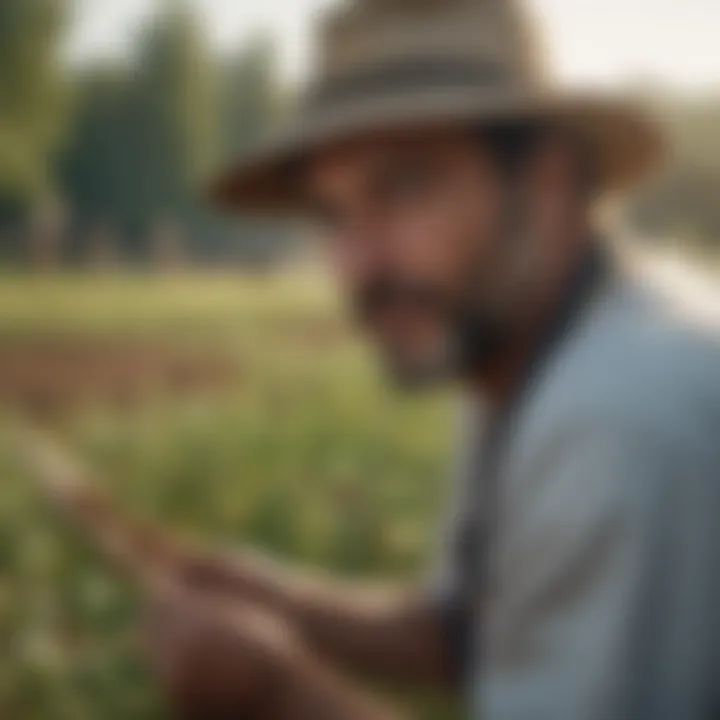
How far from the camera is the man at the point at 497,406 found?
2.39 feet

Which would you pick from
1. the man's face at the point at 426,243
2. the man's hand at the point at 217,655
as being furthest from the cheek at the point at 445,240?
the man's hand at the point at 217,655

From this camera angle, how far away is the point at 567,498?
73cm

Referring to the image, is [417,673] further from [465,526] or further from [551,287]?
[551,287]

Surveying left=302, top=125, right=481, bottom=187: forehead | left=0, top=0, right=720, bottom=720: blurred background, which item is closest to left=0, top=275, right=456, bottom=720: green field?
left=0, top=0, right=720, bottom=720: blurred background

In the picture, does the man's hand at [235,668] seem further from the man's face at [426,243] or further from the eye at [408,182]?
the eye at [408,182]

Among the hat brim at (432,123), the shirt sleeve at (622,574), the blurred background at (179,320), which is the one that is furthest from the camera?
the blurred background at (179,320)

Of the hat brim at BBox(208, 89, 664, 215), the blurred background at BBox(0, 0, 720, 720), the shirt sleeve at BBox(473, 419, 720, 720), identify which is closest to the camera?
the shirt sleeve at BBox(473, 419, 720, 720)

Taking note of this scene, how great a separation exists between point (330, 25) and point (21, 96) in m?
0.26

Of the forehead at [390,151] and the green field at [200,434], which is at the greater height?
the forehead at [390,151]

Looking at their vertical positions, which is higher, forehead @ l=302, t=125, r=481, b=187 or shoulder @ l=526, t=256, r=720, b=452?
forehead @ l=302, t=125, r=481, b=187

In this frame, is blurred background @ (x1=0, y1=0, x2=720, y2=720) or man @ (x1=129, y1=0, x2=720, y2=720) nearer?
man @ (x1=129, y1=0, x2=720, y2=720)

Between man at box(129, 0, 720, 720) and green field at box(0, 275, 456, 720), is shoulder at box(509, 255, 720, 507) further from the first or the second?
green field at box(0, 275, 456, 720)

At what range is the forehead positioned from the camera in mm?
869

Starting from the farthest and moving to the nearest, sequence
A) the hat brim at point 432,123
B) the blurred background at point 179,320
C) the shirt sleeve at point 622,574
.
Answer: the blurred background at point 179,320, the hat brim at point 432,123, the shirt sleeve at point 622,574
